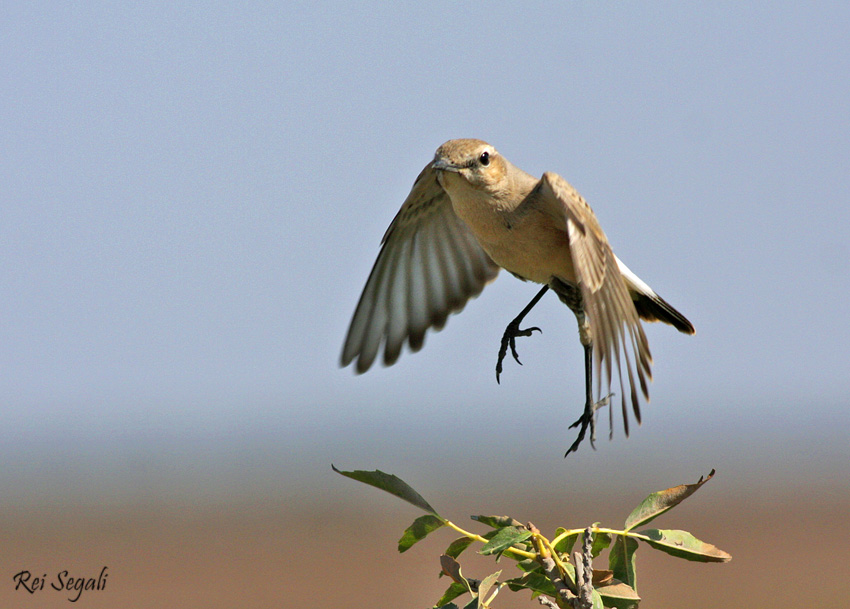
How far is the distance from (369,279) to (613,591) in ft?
15.3

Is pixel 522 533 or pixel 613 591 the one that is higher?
pixel 522 533

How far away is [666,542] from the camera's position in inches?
155

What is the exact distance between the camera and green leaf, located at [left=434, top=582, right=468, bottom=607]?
12.3 ft

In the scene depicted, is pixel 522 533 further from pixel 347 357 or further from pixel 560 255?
pixel 347 357

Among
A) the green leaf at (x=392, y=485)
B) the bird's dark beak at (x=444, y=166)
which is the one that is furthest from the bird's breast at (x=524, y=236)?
the green leaf at (x=392, y=485)

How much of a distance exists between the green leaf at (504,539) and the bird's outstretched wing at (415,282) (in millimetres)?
4318

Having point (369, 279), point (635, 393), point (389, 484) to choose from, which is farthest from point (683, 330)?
point (389, 484)

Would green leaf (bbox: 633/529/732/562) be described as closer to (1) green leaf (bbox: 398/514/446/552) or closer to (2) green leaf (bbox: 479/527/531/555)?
(2) green leaf (bbox: 479/527/531/555)

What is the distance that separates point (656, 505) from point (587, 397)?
194 cm

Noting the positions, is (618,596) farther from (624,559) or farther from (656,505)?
(656,505)

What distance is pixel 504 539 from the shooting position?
3.44 meters

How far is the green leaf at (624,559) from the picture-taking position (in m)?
3.94

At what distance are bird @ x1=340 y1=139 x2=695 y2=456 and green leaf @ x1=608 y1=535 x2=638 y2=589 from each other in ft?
2.85

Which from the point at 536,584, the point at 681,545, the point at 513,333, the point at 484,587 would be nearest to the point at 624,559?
the point at 681,545
